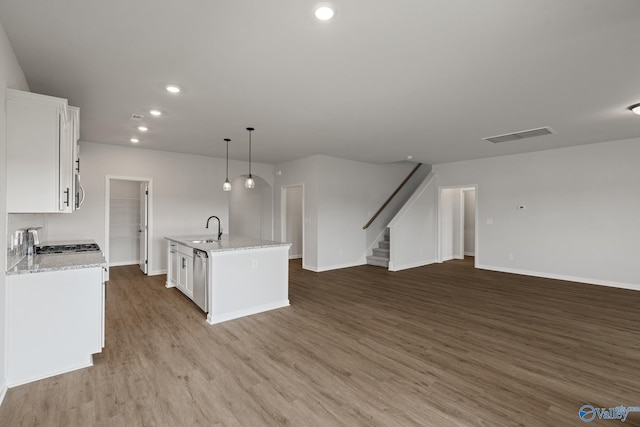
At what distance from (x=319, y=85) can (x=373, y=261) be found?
17.3 feet

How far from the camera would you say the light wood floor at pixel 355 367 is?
6.72ft

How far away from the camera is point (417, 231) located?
759cm

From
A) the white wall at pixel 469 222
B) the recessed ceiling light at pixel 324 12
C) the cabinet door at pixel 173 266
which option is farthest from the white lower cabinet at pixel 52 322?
the white wall at pixel 469 222

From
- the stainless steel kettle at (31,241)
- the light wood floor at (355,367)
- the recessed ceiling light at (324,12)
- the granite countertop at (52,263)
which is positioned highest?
the recessed ceiling light at (324,12)

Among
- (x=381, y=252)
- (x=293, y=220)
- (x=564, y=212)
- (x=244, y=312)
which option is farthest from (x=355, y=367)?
(x=293, y=220)

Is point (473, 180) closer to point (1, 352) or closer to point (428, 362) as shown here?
point (428, 362)

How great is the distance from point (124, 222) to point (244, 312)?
499cm

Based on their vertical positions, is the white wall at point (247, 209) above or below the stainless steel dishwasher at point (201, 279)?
above

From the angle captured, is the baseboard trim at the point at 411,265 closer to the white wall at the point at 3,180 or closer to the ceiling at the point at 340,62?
the ceiling at the point at 340,62

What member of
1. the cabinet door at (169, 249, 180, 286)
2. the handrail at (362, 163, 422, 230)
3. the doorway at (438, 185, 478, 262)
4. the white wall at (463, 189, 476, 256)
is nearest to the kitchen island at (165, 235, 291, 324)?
the cabinet door at (169, 249, 180, 286)

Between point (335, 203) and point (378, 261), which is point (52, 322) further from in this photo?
point (378, 261)

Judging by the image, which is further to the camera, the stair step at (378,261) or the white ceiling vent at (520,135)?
the stair step at (378,261)

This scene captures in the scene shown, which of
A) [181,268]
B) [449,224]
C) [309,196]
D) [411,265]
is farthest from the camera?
[449,224]

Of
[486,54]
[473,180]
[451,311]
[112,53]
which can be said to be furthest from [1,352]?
[473,180]
